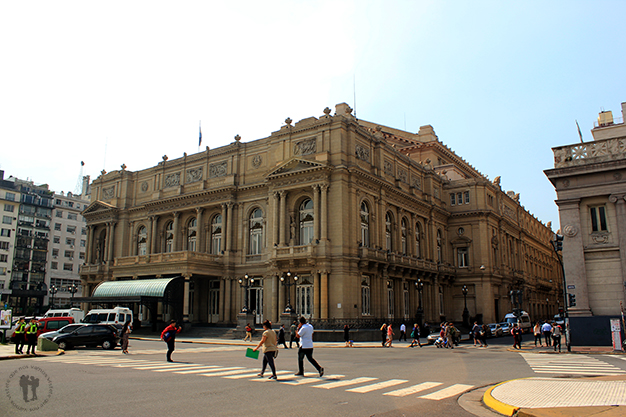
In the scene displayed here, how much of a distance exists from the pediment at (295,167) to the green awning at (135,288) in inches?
539

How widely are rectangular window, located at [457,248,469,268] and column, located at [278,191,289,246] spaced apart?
86.2 feet

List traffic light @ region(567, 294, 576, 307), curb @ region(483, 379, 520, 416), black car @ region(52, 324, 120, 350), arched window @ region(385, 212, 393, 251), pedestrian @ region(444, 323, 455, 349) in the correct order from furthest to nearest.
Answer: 1. arched window @ region(385, 212, 393, 251)
2. pedestrian @ region(444, 323, 455, 349)
3. traffic light @ region(567, 294, 576, 307)
4. black car @ region(52, 324, 120, 350)
5. curb @ region(483, 379, 520, 416)

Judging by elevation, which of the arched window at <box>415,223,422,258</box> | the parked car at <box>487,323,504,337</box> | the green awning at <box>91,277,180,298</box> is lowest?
the parked car at <box>487,323,504,337</box>

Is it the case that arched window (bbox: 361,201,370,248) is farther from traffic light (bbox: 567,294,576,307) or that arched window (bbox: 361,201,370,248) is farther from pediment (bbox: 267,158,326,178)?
traffic light (bbox: 567,294,576,307)

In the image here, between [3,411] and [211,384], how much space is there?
5.03 meters

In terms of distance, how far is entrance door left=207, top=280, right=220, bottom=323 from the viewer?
166 feet

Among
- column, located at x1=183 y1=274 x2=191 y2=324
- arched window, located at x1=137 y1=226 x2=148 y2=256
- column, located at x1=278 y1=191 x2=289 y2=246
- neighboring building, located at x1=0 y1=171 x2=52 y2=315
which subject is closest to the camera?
column, located at x1=278 y1=191 x2=289 y2=246

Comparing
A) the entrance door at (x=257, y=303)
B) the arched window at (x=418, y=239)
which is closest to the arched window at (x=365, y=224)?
the arched window at (x=418, y=239)

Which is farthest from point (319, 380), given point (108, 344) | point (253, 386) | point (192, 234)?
point (192, 234)

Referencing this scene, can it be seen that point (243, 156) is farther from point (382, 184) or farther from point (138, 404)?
point (138, 404)

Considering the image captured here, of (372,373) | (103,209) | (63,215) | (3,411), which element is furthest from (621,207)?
(63,215)

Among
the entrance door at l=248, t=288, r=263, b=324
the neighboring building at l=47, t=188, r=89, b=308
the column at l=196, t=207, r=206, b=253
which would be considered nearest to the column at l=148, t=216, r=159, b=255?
the column at l=196, t=207, r=206, b=253

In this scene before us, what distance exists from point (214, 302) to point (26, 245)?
58.2 m

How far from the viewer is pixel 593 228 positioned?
28.2m
